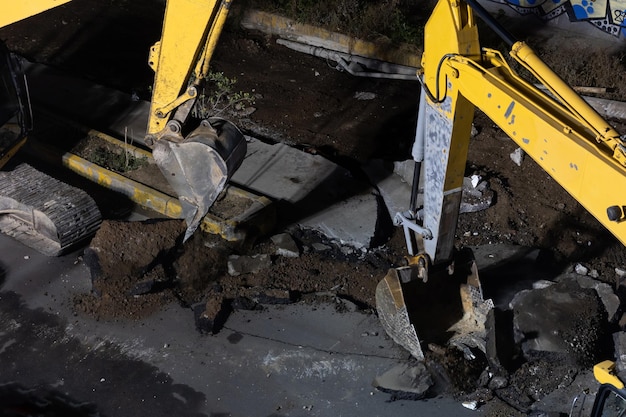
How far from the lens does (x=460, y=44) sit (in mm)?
6883

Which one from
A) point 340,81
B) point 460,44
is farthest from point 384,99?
point 460,44

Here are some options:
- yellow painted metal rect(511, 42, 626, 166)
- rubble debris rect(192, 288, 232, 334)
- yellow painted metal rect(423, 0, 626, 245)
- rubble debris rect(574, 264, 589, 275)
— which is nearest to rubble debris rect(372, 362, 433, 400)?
rubble debris rect(192, 288, 232, 334)

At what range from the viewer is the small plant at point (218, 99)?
11.8 m

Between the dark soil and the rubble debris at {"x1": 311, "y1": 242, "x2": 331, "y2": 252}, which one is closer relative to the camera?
the dark soil

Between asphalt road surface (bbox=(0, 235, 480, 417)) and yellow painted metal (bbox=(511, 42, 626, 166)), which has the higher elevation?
yellow painted metal (bbox=(511, 42, 626, 166))

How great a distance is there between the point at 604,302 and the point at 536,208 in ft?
6.92

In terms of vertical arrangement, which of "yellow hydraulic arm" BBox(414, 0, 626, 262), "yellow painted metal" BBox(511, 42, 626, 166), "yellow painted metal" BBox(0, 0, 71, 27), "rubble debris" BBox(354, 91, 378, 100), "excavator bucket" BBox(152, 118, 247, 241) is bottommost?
"rubble debris" BBox(354, 91, 378, 100)

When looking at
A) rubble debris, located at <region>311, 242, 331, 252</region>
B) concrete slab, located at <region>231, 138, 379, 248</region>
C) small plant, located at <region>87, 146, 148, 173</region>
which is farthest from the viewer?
small plant, located at <region>87, 146, 148, 173</region>

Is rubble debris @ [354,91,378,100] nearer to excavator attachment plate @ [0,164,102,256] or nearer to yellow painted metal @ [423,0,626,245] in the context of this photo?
excavator attachment plate @ [0,164,102,256]

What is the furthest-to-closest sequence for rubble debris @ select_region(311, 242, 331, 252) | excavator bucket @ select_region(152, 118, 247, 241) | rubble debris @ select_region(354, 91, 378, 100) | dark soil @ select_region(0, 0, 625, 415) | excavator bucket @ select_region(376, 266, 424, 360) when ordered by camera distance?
rubble debris @ select_region(354, 91, 378, 100)
rubble debris @ select_region(311, 242, 331, 252)
dark soil @ select_region(0, 0, 625, 415)
excavator bucket @ select_region(152, 118, 247, 241)
excavator bucket @ select_region(376, 266, 424, 360)

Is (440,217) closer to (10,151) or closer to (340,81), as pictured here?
(10,151)

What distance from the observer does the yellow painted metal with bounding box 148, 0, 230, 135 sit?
7.92m

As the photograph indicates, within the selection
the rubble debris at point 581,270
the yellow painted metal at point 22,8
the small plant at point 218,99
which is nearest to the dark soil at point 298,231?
the rubble debris at point 581,270

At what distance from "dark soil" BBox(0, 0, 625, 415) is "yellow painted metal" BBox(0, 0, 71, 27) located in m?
2.28
